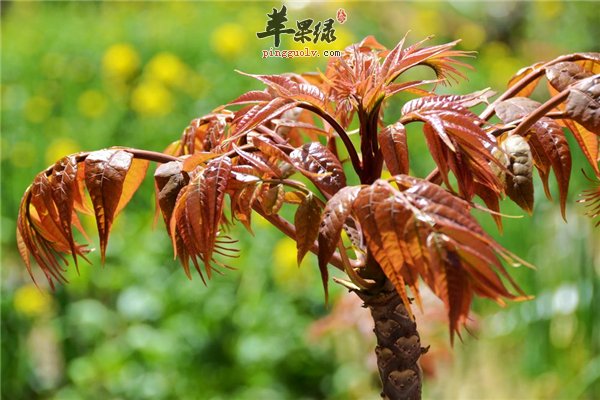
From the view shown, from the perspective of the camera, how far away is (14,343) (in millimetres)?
2459

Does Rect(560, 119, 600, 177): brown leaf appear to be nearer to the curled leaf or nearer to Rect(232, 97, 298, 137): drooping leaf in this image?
Rect(232, 97, 298, 137): drooping leaf

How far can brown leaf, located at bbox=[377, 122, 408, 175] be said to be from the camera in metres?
0.74

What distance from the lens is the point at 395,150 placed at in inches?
29.2

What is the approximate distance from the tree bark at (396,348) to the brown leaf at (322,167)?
0.52ft

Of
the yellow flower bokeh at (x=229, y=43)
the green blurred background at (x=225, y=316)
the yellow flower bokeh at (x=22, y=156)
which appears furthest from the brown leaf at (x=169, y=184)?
the yellow flower bokeh at (x=229, y=43)

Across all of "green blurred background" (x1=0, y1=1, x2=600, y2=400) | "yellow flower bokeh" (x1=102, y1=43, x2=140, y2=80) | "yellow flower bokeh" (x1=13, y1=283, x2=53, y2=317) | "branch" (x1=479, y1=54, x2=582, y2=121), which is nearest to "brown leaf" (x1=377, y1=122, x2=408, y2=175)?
"branch" (x1=479, y1=54, x2=582, y2=121)

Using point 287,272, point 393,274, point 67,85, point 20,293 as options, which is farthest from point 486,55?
point 393,274

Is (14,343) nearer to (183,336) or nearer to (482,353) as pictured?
(183,336)

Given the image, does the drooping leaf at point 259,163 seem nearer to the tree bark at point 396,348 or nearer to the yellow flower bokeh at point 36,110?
the tree bark at point 396,348

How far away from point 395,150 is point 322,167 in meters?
0.07

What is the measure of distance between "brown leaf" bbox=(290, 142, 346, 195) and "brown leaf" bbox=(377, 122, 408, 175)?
0.04 meters

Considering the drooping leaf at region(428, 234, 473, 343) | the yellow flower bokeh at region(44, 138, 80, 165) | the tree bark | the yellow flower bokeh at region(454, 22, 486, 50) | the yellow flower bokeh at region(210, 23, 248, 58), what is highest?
the yellow flower bokeh at region(454, 22, 486, 50)

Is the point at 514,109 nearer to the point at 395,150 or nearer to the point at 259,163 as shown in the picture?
the point at 395,150

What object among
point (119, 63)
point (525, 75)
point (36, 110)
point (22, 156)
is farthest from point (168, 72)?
point (525, 75)
